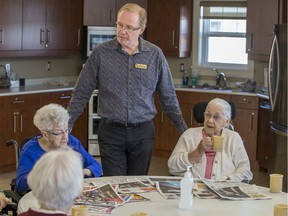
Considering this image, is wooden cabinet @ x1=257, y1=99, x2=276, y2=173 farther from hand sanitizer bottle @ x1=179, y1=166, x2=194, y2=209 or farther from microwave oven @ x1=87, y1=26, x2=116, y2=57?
hand sanitizer bottle @ x1=179, y1=166, x2=194, y2=209

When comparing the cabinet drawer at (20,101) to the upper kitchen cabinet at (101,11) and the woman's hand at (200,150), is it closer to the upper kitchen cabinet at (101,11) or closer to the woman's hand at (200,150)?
the upper kitchen cabinet at (101,11)

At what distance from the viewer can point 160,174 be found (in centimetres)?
728

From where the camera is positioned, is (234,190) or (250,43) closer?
(234,190)

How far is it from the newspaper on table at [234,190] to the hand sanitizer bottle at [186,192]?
29cm

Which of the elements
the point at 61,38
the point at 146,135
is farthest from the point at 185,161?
the point at 61,38

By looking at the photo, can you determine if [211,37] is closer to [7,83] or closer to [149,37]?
[149,37]

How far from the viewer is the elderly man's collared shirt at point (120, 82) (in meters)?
4.20

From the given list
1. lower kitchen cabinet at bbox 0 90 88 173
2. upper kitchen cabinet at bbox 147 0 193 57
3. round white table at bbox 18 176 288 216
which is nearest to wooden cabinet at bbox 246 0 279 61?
upper kitchen cabinet at bbox 147 0 193 57

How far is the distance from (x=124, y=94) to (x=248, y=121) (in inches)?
144

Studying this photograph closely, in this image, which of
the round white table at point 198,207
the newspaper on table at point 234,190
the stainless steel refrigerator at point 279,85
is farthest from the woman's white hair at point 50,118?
the stainless steel refrigerator at point 279,85

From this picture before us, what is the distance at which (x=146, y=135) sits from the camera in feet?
14.0

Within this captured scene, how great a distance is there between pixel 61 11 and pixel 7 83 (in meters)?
1.14

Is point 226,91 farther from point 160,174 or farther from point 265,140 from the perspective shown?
point 160,174

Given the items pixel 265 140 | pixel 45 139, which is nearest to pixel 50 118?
pixel 45 139
